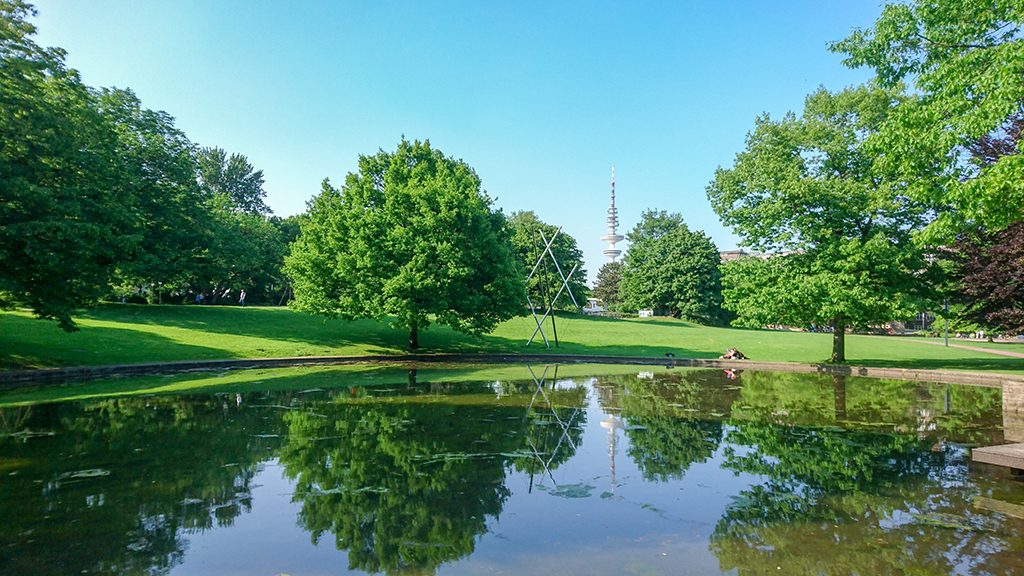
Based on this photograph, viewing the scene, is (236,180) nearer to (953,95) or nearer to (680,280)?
(680,280)

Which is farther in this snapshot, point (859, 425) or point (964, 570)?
point (859, 425)

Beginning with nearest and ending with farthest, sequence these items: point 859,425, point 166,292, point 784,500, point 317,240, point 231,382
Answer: point 784,500 < point 859,425 < point 231,382 < point 317,240 < point 166,292

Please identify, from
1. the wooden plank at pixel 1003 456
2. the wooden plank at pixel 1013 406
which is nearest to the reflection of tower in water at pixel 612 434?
the wooden plank at pixel 1003 456

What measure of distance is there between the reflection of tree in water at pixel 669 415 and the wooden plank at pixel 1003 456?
12.7 ft

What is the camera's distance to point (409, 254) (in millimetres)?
30547

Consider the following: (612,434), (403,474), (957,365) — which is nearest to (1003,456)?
(612,434)

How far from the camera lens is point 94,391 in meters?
18.2

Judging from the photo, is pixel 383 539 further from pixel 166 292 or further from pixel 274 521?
pixel 166 292

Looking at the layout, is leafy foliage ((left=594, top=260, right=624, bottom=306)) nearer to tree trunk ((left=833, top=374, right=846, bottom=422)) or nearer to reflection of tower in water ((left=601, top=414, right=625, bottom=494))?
tree trunk ((left=833, top=374, right=846, bottom=422))

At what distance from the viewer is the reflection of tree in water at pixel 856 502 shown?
5.73m

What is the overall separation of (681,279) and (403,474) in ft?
242

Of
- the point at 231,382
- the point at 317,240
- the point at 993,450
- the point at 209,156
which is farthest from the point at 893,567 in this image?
the point at 209,156

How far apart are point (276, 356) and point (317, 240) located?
767cm

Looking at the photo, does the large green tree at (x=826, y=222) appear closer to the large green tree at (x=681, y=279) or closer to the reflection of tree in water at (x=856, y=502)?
the reflection of tree in water at (x=856, y=502)
